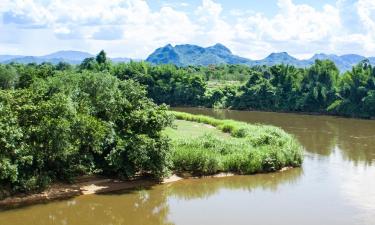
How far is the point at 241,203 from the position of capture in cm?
2881

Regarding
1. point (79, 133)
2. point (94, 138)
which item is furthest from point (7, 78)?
point (94, 138)

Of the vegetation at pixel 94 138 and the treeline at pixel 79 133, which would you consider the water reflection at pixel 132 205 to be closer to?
the vegetation at pixel 94 138

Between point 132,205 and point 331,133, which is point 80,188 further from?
point 331,133

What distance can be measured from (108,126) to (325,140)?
1220 inches

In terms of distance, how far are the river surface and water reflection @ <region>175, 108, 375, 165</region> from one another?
5802 mm

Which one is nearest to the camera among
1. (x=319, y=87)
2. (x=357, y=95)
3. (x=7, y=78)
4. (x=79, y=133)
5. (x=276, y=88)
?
(x=79, y=133)

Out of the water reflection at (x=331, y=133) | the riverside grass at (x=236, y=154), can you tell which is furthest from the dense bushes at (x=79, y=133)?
the water reflection at (x=331, y=133)

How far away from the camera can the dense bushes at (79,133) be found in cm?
2647

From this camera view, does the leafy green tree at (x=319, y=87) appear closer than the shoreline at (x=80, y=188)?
A: No

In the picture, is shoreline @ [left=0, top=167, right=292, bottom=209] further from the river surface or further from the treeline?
the river surface

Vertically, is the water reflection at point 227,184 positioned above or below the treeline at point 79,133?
below

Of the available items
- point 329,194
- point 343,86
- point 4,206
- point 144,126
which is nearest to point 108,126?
point 144,126

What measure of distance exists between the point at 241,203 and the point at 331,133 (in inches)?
1359

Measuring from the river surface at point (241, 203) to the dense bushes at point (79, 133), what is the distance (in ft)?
6.26
